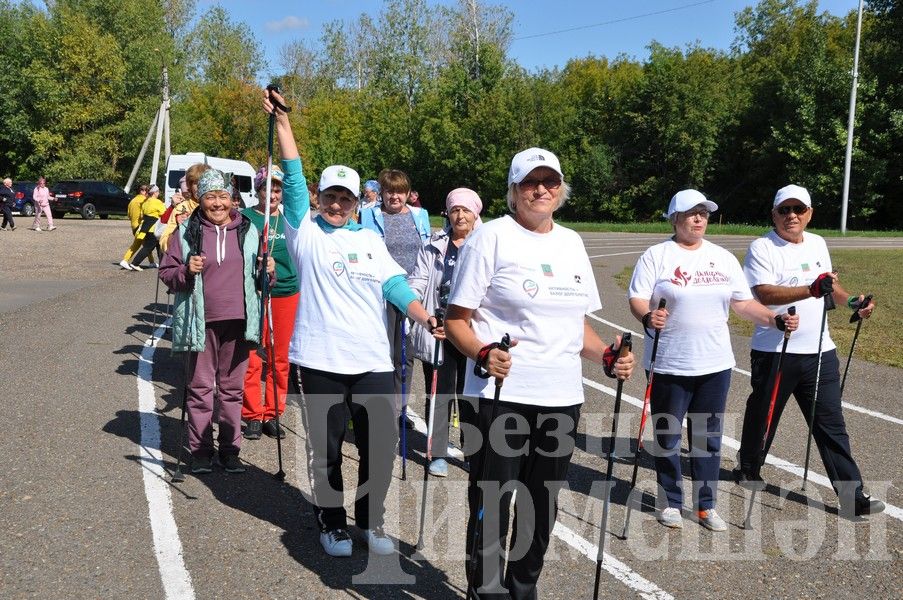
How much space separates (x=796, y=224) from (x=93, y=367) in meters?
7.20

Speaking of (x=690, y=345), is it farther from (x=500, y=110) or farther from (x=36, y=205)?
(x=500, y=110)

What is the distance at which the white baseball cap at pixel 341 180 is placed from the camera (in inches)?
187

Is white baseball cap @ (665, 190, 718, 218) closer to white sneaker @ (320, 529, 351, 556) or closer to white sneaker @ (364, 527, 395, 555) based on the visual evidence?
white sneaker @ (364, 527, 395, 555)

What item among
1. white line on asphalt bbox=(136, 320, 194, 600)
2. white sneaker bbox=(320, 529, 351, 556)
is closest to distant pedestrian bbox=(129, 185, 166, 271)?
white line on asphalt bbox=(136, 320, 194, 600)

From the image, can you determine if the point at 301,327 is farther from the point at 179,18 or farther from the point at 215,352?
the point at 179,18

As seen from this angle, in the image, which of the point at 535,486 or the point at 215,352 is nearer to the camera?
the point at 535,486

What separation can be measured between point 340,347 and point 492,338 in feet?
4.06

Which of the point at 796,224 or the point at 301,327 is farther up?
the point at 796,224

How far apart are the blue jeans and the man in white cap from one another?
26.1 inches

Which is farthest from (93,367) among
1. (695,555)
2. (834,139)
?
(834,139)

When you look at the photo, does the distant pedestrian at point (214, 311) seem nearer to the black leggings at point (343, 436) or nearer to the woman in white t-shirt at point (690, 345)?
the black leggings at point (343, 436)

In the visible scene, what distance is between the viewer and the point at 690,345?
17.5 ft

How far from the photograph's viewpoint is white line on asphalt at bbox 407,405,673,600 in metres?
4.43

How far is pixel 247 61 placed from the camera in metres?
75.4
